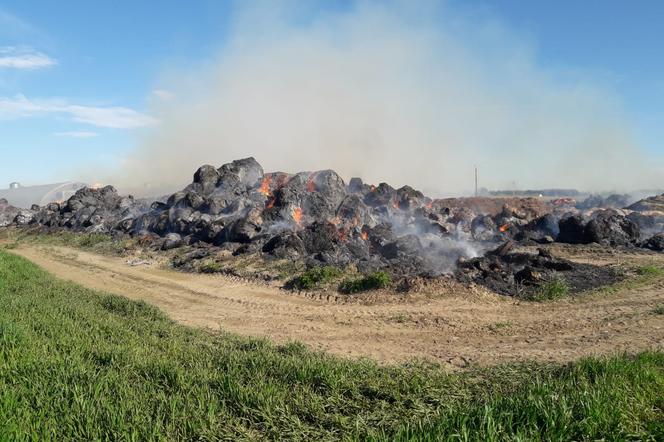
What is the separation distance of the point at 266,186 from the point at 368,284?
Result: 17.0 meters

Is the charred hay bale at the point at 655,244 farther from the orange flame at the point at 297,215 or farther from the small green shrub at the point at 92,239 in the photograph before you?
the small green shrub at the point at 92,239

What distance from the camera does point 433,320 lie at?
11.1m

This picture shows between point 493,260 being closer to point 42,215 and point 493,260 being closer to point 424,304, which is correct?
point 424,304

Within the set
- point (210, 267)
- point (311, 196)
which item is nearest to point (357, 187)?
point (311, 196)

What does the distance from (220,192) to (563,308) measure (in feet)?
70.8

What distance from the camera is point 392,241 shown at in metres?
20.5

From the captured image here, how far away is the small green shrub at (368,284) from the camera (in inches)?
561

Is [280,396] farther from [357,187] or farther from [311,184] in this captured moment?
[357,187]

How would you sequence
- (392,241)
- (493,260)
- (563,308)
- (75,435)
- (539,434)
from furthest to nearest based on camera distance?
(392,241) → (493,260) → (563,308) → (75,435) → (539,434)

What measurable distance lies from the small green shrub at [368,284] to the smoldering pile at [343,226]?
189cm

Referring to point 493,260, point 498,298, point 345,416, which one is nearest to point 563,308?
point 498,298

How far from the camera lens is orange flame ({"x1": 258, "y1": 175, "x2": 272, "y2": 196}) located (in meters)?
29.1

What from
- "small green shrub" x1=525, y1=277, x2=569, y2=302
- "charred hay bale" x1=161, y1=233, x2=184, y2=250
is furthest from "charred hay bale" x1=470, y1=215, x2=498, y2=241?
"charred hay bale" x1=161, y1=233, x2=184, y2=250

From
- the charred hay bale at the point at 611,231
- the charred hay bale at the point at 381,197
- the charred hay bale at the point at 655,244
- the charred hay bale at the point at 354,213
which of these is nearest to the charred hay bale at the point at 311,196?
the charred hay bale at the point at 354,213
